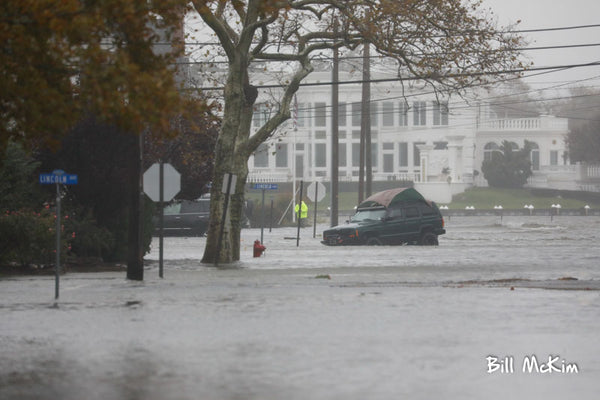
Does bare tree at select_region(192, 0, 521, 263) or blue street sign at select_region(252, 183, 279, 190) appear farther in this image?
blue street sign at select_region(252, 183, 279, 190)

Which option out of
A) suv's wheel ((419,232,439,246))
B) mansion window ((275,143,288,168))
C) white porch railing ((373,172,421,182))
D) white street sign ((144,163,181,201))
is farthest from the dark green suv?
mansion window ((275,143,288,168))

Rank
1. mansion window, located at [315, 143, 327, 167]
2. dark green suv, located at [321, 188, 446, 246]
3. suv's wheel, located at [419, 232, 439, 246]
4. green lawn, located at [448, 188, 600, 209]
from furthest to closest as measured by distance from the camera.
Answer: mansion window, located at [315, 143, 327, 167]
green lawn, located at [448, 188, 600, 209]
suv's wheel, located at [419, 232, 439, 246]
dark green suv, located at [321, 188, 446, 246]

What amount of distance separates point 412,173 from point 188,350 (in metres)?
88.2

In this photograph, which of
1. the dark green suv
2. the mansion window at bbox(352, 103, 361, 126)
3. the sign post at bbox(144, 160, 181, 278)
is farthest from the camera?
the mansion window at bbox(352, 103, 361, 126)

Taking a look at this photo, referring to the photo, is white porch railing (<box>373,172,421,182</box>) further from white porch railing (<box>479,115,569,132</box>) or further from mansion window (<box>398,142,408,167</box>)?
white porch railing (<box>479,115,569,132</box>)

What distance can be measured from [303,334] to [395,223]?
29.3 metres

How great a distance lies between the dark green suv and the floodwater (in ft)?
48.8

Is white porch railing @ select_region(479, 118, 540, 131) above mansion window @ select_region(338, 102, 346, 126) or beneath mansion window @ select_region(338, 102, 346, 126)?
beneath

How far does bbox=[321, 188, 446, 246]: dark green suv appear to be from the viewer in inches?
1667

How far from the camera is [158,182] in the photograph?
25.4 metres

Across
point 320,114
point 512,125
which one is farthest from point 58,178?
point 512,125

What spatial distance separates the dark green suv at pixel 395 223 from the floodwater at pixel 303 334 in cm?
1486

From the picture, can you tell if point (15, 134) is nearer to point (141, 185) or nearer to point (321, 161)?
point (141, 185)

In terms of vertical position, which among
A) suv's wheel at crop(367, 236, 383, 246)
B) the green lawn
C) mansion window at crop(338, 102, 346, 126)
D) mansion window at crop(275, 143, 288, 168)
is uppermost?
mansion window at crop(338, 102, 346, 126)
